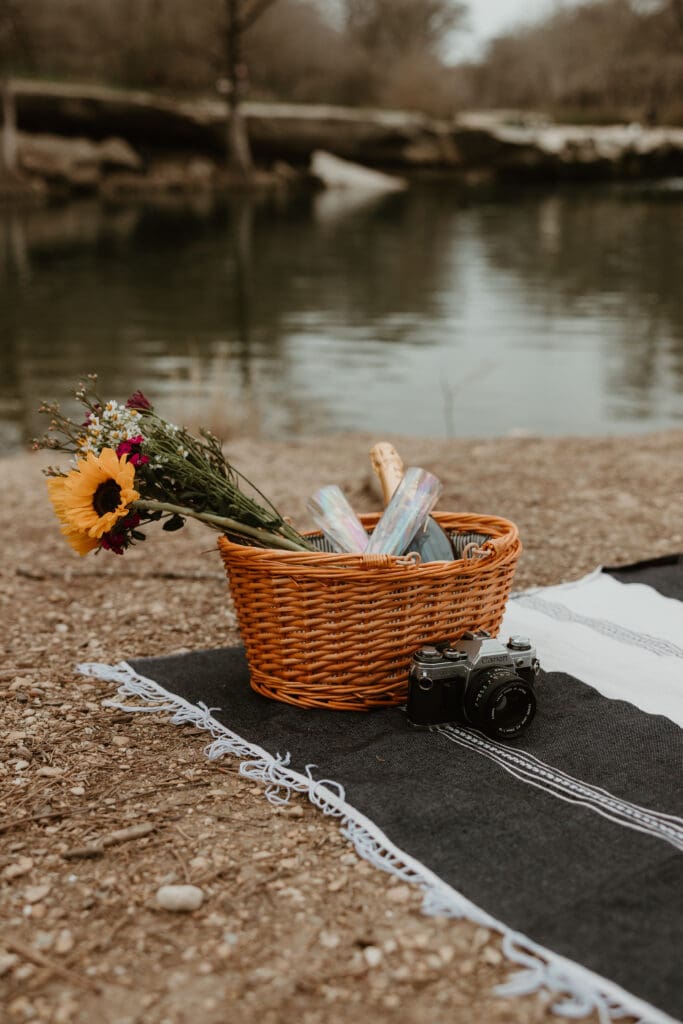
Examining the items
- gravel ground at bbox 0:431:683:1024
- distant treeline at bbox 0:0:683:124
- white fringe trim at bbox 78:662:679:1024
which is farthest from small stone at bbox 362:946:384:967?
distant treeline at bbox 0:0:683:124

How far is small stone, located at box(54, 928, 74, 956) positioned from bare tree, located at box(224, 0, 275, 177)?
34.6 m

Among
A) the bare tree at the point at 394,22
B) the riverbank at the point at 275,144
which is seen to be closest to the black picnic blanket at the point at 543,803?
the riverbank at the point at 275,144

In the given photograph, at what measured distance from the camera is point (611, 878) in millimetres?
1870

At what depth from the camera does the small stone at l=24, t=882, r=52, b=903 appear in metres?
1.93

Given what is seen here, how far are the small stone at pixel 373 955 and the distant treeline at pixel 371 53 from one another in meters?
33.9

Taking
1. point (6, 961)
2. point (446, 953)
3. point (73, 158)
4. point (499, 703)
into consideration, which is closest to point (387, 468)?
point (499, 703)

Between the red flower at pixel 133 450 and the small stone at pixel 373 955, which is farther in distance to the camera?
the red flower at pixel 133 450

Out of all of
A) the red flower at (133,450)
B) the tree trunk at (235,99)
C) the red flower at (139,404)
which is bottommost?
the red flower at (133,450)

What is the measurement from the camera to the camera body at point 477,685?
7.72 feet

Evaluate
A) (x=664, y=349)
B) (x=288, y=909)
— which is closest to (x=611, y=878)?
(x=288, y=909)

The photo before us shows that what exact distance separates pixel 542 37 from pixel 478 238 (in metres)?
40.2

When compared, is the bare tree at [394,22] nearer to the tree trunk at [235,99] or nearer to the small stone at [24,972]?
the tree trunk at [235,99]

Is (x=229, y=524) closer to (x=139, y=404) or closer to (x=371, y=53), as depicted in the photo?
(x=139, y=404)

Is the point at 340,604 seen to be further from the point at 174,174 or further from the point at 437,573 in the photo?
the point at 174,174
